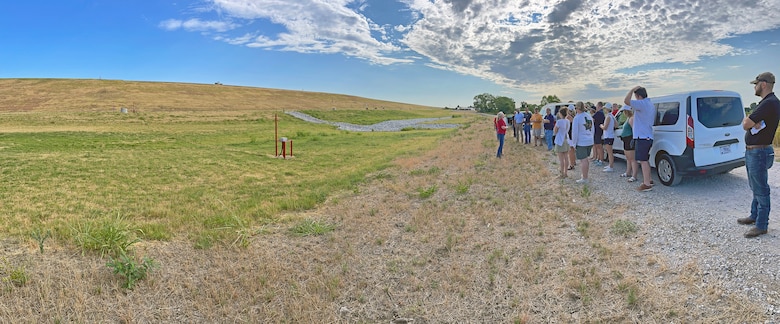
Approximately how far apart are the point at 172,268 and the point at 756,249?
665cm

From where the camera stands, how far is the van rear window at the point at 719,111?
21.9 feet

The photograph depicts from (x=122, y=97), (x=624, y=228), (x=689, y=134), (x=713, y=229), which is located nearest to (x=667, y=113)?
(x=689, y=134)

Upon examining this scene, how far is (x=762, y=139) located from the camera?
4336 mm

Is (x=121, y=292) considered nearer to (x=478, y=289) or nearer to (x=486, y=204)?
(x=478, y=289)

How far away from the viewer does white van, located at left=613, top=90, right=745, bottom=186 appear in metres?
6.63

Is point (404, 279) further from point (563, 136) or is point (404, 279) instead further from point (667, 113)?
point (667, 113)

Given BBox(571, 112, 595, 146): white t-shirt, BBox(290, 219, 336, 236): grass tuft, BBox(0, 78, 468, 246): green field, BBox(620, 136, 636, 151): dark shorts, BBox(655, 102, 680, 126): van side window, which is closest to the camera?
BBox(290, 219, 336, 236): grass tuft

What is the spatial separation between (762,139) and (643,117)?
8.16 feet

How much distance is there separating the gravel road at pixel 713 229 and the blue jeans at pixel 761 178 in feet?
0.81

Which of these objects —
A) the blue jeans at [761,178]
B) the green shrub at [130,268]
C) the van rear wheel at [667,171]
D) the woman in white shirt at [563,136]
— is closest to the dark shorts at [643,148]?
the van rear wheel at [667,171]

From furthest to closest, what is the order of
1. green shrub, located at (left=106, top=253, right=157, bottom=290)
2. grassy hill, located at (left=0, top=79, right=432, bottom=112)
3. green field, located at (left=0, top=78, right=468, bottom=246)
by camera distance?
grassy hill, located at (left=0, top=79, right=432, bottom=112), green field, located at (left=0, top=78, right=468, bottom=246), green shrub, located at (left=106, top=253, right=157, bottom=290)

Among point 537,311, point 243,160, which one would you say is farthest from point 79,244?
point 243,160

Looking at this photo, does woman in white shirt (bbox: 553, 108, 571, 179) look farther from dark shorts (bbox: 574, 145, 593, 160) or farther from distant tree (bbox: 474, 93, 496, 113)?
distant tree (bbox: 474, 93, 496, 113)

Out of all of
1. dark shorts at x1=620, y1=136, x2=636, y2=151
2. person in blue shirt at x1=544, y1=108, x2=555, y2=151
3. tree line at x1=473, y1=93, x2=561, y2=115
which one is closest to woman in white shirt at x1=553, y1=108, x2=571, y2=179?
dark shorts at x1=620, y1=136, x2=636, y2=151
